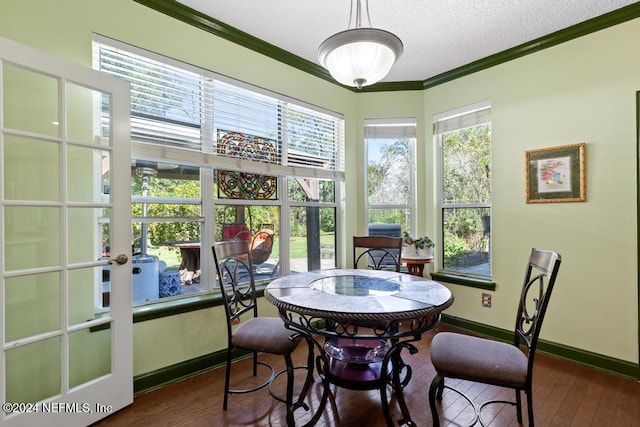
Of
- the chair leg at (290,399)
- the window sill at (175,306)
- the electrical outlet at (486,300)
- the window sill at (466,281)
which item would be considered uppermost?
the window sill at (175,306)

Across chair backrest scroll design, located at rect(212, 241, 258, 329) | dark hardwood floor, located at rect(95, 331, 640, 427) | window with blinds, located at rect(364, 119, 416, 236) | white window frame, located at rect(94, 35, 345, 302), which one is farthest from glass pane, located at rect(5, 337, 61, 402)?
window with blinds, located at rect(364, 119, 416, 236)

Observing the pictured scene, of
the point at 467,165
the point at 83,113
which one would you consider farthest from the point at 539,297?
the point at 83,113

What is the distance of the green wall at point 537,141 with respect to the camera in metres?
2.14

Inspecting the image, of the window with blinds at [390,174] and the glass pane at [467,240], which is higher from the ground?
the window with blinds at [390,174]

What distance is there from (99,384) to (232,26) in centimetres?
278

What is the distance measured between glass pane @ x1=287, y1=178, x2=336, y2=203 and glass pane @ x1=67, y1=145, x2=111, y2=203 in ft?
5.23

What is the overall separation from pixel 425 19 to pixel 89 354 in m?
3.36

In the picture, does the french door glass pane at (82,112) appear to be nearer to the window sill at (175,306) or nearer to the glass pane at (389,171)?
the window sill at (175,306)

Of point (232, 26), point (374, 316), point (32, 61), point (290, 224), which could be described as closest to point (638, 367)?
point (374, 316)

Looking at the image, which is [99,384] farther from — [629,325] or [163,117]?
[629,325]

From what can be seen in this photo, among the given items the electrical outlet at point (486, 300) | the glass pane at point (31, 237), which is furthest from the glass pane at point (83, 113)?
the electrical outlet at point (486, 300)

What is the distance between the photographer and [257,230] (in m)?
2.99

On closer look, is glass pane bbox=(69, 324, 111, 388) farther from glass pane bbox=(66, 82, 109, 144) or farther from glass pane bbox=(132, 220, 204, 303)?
glass pane bbox=(66, 82, 109, 144)

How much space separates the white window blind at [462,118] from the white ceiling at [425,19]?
1.75 feet
